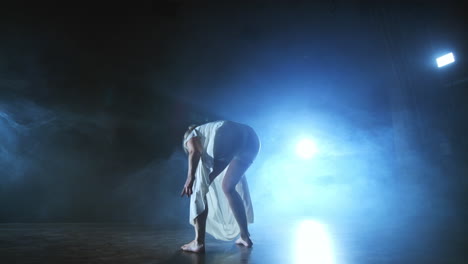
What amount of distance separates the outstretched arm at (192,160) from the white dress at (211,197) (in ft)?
0.14

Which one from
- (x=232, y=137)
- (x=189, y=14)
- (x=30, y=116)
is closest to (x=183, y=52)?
(x=189, y=14)

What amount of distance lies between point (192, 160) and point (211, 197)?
53cm

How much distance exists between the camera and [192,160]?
1753 mm

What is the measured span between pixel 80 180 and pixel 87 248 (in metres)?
2.31

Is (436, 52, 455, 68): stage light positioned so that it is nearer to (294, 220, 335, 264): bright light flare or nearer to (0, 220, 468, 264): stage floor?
(0, 220, 468, 264): stage floor

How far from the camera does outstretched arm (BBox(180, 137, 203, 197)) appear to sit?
5.67 feet

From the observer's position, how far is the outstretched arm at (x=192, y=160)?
173cm

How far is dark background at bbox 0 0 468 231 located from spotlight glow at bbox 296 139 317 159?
0.27 meters

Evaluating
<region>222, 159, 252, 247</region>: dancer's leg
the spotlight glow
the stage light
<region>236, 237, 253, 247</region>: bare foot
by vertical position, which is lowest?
<region>236, 237, 253, 247</region>: bare foot

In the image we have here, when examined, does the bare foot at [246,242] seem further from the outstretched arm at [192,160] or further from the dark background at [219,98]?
the dark background at [219,98]

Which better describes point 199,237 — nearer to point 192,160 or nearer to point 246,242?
point 246,242

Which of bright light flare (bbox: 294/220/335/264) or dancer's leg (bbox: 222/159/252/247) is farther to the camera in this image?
dancer's leg (bbox: 222/159/252/247)

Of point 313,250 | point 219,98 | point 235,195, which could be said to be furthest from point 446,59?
point 235,195

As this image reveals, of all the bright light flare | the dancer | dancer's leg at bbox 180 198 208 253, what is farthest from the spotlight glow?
dancer's leg at bbox 180 198 208 253
